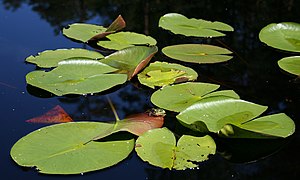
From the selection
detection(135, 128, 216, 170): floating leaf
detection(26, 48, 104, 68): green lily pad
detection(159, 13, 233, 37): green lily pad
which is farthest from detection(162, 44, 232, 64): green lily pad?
detection(135, 128, 216, 170): floating leaf

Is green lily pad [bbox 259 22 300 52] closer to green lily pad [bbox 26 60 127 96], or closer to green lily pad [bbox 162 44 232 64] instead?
green lily pad [bbox 162 44 232 64]

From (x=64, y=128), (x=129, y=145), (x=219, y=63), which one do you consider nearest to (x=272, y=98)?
(x=219, y=63)

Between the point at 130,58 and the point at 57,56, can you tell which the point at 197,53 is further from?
the point at 57,56

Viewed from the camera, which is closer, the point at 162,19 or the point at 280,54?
the point at 280,54

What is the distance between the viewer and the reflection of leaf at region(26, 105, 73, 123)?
1207 millimetres

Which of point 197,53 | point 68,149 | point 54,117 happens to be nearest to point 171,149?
point 68,149

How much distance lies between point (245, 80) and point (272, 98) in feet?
0.44

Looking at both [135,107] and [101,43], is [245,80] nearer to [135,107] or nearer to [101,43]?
[135,107]

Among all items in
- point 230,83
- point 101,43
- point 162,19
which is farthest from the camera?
point 162,19

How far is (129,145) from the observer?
109 centimetres

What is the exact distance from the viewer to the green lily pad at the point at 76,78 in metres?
1.32

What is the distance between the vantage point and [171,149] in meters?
1.07

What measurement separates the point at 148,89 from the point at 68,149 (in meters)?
0.43

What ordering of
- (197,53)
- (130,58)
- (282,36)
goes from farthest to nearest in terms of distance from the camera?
1. (282,36)
2. (197,53)
3. (130,58)
